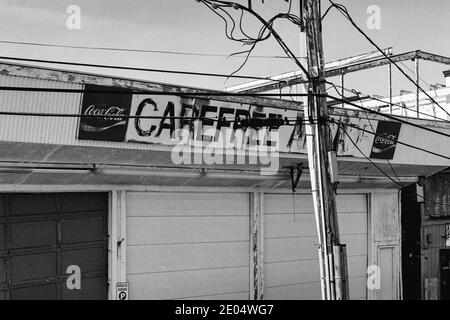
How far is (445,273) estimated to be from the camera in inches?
728

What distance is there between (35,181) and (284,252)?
701 cm

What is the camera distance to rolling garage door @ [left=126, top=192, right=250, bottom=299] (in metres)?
12.8

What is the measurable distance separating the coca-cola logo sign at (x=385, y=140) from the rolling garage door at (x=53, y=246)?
299 inches

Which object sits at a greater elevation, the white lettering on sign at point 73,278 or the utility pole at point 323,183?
the utility pole at point 323,183

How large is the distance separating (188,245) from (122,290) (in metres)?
1.96

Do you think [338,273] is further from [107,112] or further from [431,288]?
[431,288]

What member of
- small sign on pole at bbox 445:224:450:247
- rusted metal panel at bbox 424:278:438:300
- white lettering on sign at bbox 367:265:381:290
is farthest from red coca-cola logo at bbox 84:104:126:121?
small sign on pole at bbox 445:224:450:247

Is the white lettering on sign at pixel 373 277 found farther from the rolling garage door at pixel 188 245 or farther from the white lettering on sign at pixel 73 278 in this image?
the white lettering on sign at pixel 73 278

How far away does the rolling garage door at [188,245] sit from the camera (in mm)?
12836

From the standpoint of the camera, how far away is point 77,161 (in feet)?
37.1

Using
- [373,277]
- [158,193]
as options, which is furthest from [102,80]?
[373,277]

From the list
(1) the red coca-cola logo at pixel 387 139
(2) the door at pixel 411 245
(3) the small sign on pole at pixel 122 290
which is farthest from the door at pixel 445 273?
(3) the small sign on pole at pixel 122 290
